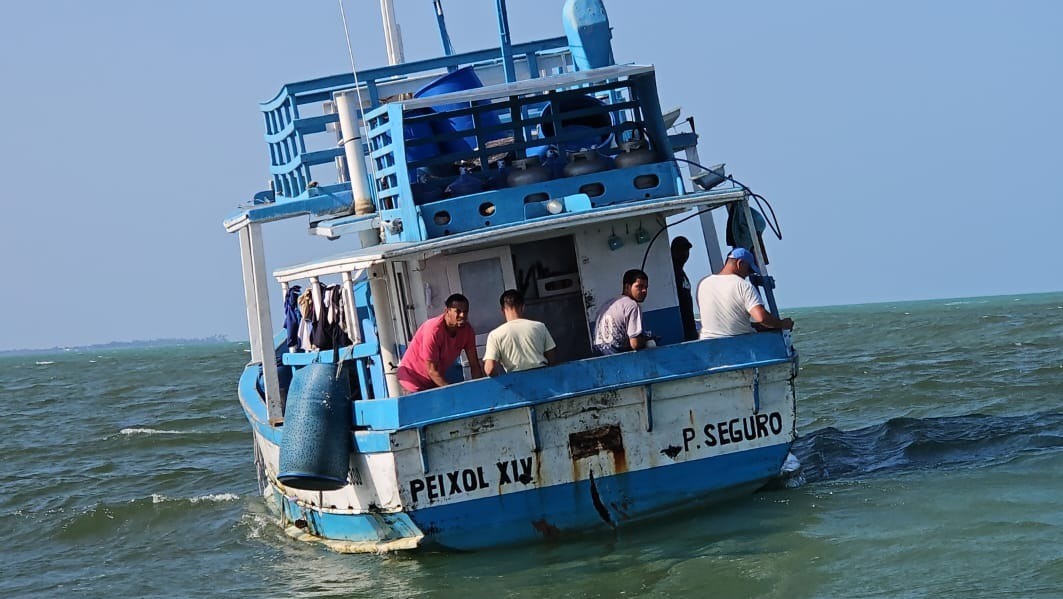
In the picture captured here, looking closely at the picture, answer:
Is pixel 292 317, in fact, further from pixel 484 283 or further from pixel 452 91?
pixel 484 283

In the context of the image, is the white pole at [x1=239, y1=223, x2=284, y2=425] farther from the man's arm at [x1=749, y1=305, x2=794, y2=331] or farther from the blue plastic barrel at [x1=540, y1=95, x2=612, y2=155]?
the man's arm at [x1=749, y1=305, x2=794, y2=331]

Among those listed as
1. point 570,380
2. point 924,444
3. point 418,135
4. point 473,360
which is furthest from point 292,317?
point 924,444

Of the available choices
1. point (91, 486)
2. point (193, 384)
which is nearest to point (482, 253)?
point (91, 486)

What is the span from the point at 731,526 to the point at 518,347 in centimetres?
218

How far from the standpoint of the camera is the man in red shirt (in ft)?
34.9

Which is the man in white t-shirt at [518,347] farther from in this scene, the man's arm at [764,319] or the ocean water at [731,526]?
the man's arm at [764,319]

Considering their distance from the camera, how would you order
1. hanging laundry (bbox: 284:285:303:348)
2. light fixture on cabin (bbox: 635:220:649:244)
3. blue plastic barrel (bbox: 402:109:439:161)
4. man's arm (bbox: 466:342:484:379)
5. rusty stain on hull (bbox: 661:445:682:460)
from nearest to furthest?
rusty stain on hull (bbox: 661:445:682:460), man's arm (bbox: 466:342:484:379), light fixture on cabin (bbox: 635:220:649:244), blue plastic barrel (bbox: 402:109:439:161), hanging laundry (bbox: 284:285:303:348)

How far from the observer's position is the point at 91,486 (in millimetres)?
19406

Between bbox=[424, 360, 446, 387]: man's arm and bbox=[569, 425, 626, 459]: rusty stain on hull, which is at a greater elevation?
bbox=[424, 360, 446, 387]: man's arm

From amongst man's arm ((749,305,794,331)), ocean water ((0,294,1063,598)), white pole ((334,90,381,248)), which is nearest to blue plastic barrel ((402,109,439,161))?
white pole ((334,90,381,248))

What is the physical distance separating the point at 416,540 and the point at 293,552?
2518 mm

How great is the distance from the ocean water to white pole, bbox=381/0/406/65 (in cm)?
555

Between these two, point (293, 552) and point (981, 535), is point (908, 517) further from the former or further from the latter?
point (293, 552)

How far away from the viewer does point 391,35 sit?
1656cm
